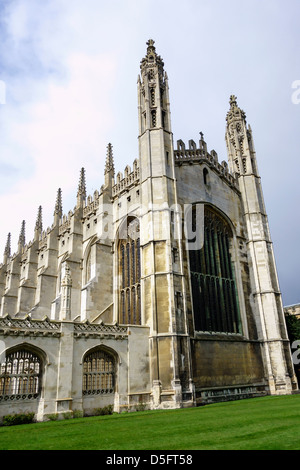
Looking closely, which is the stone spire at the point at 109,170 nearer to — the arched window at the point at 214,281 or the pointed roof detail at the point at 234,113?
the arched window at the point at 214,281

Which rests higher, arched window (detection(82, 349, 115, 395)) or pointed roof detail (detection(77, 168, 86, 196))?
pointed roof detail (detection(77, 168, 86, 196))

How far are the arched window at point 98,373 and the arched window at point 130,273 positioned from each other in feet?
15.2

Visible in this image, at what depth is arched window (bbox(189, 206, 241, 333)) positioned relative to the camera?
76.5 ft

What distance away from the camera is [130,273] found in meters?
24.8

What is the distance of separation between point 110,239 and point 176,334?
997 centimetres

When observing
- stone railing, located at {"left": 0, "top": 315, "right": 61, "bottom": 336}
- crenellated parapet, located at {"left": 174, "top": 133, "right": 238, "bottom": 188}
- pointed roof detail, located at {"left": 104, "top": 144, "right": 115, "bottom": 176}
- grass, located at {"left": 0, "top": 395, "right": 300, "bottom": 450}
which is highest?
pointed roof detail, located at {"left": 104, "top": 144, "right": 115, "bottom": 176}

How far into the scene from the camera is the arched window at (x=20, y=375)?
49.4 ft

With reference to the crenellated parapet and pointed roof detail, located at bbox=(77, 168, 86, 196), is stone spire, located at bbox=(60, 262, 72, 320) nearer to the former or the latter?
the crenellated parapet

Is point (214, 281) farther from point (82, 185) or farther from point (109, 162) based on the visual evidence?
point (82, 185)

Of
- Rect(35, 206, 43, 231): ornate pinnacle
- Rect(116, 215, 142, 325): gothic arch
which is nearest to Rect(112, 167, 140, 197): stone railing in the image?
Rect(116, 215, 142, 325): gothic arch

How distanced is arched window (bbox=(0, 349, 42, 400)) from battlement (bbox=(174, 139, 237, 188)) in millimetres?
15667

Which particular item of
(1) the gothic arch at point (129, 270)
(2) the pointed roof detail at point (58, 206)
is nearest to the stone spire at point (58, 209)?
(2) the pointed roof detail at point (58, 206)

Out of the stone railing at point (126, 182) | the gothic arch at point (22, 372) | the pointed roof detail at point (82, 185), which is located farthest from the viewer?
the pointed roof detail at point (82, 185)
